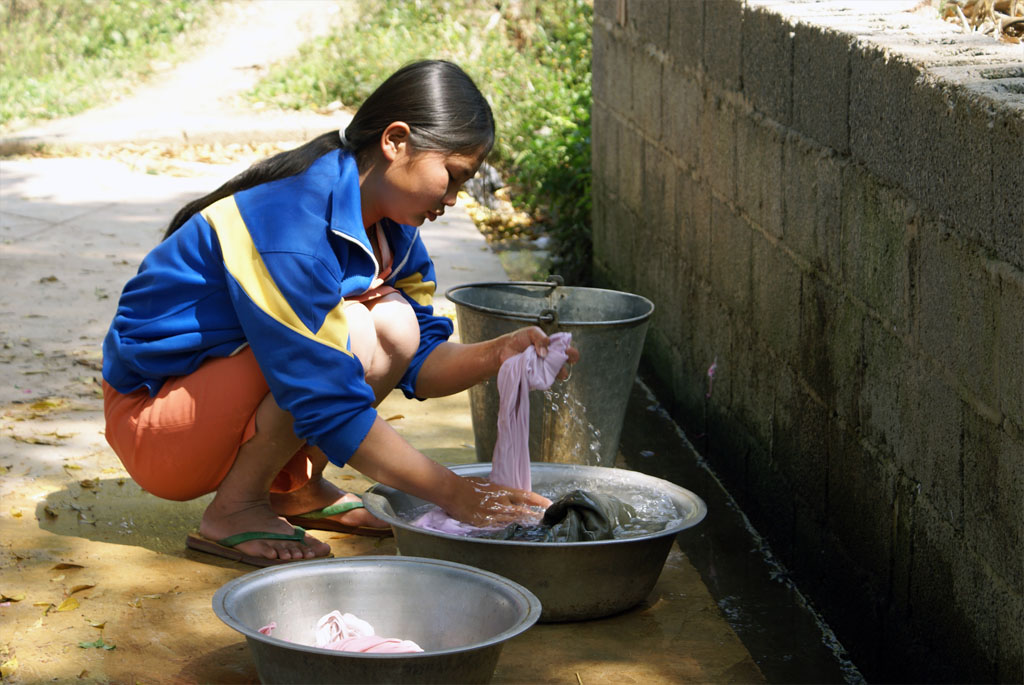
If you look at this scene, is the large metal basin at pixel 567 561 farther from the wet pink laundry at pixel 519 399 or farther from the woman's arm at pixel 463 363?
the woman's arm at pixel 463 363

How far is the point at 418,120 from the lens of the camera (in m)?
2.88

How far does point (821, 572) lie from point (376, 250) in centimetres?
146

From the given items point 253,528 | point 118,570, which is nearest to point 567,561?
point 253,528

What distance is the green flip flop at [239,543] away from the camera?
317cm

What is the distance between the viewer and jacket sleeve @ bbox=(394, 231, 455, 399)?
3.42 m

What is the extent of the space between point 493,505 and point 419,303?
69 centimetres

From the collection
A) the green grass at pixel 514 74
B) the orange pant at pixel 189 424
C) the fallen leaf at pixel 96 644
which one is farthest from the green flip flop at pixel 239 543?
the green grass at pixel 514 74

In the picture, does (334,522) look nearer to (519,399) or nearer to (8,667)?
(519,399)

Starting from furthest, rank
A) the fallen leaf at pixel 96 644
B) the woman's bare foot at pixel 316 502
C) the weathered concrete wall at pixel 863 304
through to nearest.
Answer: the woman's bare foot at pixel 316 502
the fallen leaf at pixel 96 644
the weathered concrete wall at pixel 863 304

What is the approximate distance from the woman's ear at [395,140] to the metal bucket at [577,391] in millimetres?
770

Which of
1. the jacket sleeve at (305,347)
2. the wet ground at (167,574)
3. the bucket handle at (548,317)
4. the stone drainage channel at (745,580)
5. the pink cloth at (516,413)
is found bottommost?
the stone drainage channel at (745,580)

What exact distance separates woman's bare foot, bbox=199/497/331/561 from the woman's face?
2.82 ft

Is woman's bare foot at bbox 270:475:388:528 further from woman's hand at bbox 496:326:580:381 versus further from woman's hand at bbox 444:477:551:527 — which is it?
woman's hand at bbox 496:326:580:381

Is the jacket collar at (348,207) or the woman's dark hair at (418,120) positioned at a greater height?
the woman's dark hair at (418,120)
